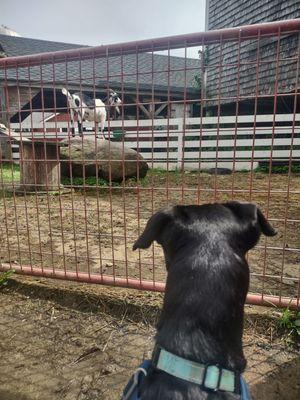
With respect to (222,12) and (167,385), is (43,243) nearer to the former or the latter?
(167,385)

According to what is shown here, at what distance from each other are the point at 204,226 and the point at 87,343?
1.49 meters

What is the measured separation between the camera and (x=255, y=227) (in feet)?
5.15

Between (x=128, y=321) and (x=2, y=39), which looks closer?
(x=128, y=321)

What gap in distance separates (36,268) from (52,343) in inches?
34.6

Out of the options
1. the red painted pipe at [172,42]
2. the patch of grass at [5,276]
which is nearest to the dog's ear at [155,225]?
the red painted pipe at [172,42]

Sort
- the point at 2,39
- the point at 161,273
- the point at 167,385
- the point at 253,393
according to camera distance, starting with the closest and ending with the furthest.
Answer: the point at 167,385 → the point at 253,393 → the point at 161,273 → the point at 2,39

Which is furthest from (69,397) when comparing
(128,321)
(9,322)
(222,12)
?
(222,12)

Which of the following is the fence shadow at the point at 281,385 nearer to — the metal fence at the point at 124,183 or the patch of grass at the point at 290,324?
the patch of grass at the point at 290,324

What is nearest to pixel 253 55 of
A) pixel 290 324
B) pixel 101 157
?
pixel 101 157

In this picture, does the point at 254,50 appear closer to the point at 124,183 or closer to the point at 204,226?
the point at 124,183

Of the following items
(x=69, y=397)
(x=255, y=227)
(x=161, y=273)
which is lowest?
(x=69, y=397)

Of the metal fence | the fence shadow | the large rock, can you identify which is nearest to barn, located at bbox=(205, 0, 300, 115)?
the metal fence

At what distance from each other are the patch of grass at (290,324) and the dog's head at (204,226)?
118 centimetres

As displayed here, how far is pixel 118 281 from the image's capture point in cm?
291
